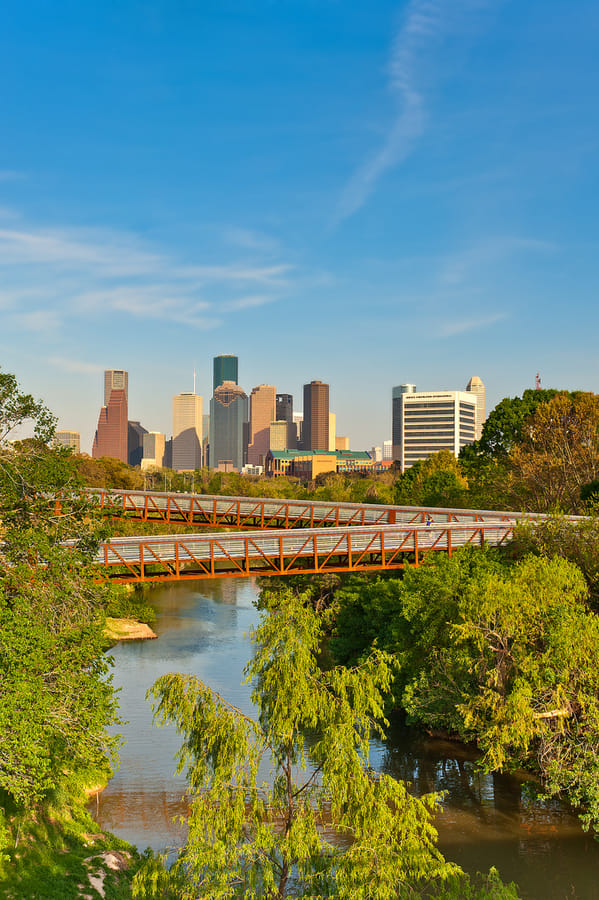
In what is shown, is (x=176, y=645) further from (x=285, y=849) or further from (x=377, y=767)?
(x=285, y=849)

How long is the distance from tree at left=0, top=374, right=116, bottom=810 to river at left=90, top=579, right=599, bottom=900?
330 centimetres

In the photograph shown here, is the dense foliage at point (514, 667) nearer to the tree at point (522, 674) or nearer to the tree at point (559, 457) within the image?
the tree at point (522, 674)

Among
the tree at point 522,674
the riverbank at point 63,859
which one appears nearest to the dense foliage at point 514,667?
the tree at point 522,674

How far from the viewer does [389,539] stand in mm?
41812

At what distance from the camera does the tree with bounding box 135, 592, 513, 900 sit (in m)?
12.4

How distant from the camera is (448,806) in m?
27.9

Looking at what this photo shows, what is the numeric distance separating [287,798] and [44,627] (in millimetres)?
7687

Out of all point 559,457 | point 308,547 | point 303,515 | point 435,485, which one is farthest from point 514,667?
point 435,485

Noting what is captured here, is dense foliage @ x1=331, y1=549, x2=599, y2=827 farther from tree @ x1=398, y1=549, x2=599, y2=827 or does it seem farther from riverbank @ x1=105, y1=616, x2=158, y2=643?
riverbank @ x1=105, y1=616, x2=158, y2=643

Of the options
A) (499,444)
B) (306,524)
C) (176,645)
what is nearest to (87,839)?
(176,645)

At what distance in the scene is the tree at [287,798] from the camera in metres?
12.4

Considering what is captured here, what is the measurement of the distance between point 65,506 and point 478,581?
17657 mm

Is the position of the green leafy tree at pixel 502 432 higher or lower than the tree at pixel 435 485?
higher

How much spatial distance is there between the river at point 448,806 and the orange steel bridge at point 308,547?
698 centimetres
